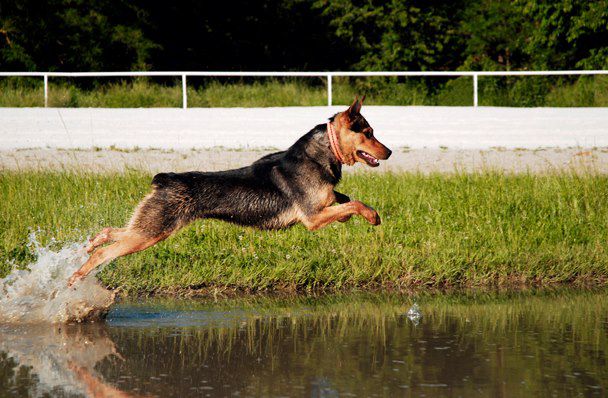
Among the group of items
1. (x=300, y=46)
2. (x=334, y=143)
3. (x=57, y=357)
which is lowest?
(x=57, y=357)

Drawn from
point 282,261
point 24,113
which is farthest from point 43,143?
point 282,261

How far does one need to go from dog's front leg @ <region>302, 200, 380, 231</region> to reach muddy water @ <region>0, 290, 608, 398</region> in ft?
2.24

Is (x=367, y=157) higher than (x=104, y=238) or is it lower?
higher

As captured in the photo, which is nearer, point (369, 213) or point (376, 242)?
point (369, 213)

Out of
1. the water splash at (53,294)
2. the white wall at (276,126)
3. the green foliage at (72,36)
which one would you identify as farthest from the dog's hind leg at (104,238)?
the green foliage at (72,36)

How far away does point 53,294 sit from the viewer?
852 centimetres

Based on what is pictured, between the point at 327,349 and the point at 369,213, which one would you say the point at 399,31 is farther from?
the point at 327,349

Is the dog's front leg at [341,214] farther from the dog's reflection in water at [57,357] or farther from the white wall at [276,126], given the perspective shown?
the white wall at [276,126]

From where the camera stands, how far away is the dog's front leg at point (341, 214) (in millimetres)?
8438

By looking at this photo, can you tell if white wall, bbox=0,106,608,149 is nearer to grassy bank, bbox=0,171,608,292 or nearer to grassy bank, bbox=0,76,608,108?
grassy bank, bbox=0,76,608,108

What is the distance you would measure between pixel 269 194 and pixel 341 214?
0.56m

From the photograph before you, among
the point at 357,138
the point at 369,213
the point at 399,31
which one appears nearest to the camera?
the point at 369,213

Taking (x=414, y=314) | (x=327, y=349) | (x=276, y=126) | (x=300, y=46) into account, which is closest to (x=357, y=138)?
(x=414, y=314)

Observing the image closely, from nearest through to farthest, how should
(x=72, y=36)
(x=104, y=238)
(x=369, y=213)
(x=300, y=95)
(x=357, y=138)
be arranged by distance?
(x=369, y=213)
(x=357, y=138)
(x=104, y=238)
(x=300, y=95)
(x=72, y=36)
